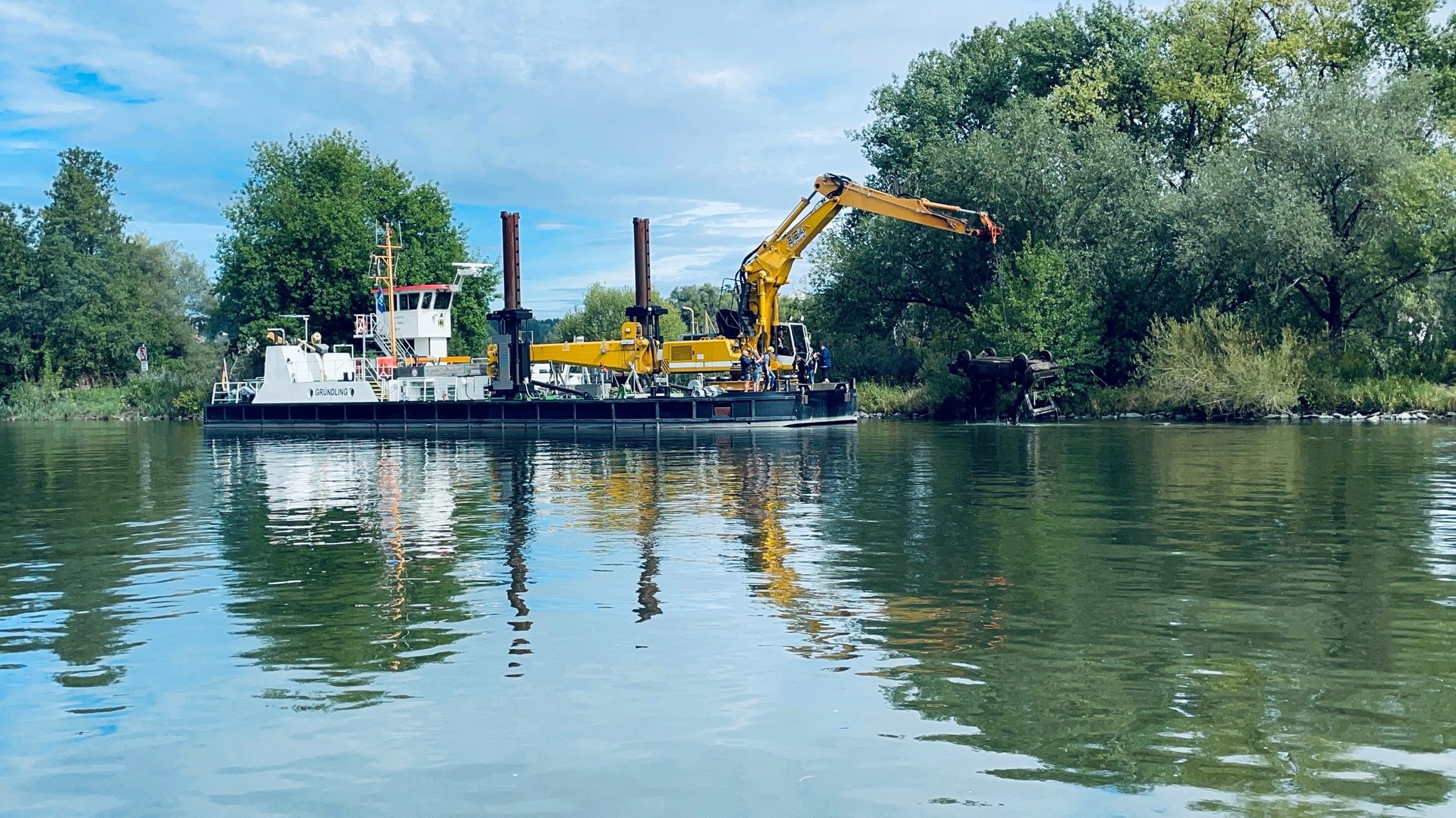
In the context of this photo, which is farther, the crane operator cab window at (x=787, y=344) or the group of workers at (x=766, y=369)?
the crane operator cab window at (x=787, y=344)

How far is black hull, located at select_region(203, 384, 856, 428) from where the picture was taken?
44375 mm

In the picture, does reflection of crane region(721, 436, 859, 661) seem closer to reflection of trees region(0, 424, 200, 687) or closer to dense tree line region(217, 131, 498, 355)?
reflection of trees region(0, 424, 200, 687)

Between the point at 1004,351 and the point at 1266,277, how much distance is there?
974cm

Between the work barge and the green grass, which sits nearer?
the work barge

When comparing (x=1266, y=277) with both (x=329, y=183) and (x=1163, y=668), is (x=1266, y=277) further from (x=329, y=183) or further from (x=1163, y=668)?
(x=329, y=183)

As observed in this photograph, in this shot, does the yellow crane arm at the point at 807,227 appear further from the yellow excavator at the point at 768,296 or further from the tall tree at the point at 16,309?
the tall tree at the point at 16,309

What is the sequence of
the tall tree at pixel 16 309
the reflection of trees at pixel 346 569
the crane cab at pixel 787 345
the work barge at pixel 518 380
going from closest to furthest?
the reflection of trees at pixel 346 569
the work barge at pixel 518 380
the crane cab at pixel 787 345
the tall tree at pixel 16 309

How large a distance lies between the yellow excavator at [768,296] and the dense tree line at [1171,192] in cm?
588

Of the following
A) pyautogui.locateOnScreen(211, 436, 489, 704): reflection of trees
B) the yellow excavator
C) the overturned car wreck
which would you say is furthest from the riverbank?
pyautogui.locateOnScreen(211, 436, 489, 704): reflection of trees

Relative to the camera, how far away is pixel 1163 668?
28.7ft

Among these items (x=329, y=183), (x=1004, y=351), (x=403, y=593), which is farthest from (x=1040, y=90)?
(x=403, y=593)

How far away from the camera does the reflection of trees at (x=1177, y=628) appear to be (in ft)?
22.9

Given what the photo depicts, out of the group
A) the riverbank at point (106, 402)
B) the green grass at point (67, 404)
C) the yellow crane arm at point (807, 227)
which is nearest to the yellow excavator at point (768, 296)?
the yellow crane arm at point (807, 227)

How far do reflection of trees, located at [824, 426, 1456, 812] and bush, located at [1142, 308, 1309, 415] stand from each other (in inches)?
955
